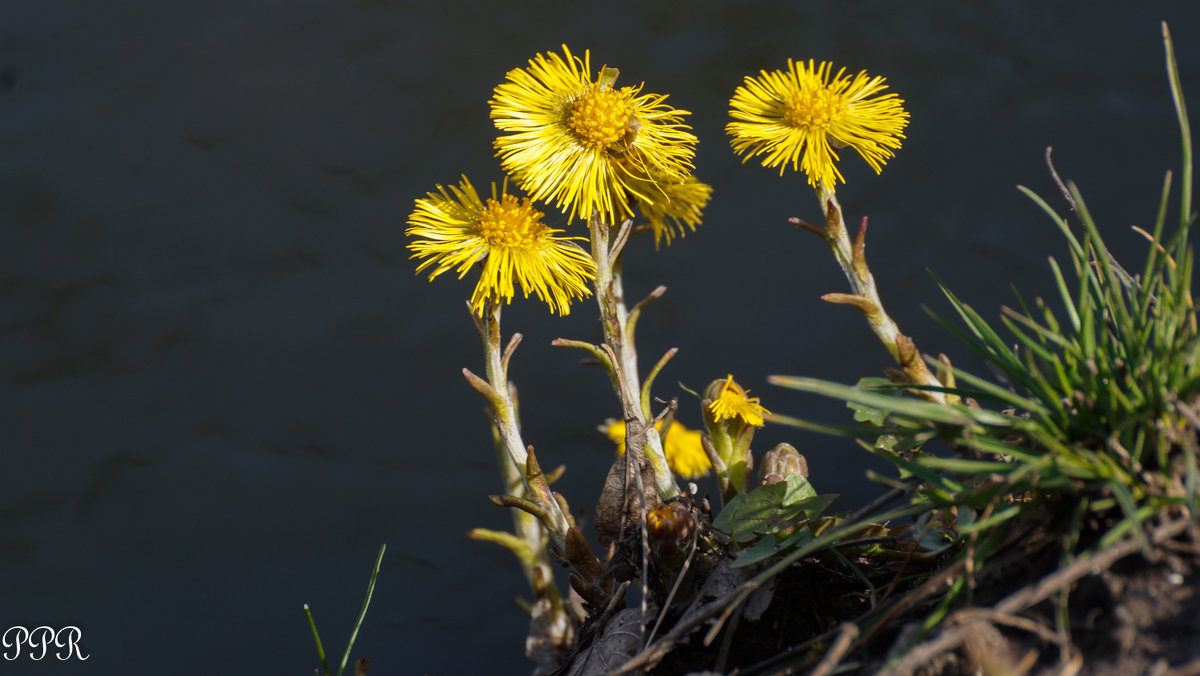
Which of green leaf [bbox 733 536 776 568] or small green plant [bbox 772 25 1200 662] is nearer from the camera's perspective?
small green plant [bbox 772 25 1200 662]

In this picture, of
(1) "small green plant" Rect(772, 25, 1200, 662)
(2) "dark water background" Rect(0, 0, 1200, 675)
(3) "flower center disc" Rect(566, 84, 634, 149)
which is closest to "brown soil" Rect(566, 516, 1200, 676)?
(1) "small green plant" Rect(772, 25, 1200, 662)

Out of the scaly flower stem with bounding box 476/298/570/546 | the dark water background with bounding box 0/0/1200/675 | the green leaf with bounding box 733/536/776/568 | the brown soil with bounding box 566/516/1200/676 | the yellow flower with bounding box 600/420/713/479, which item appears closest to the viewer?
the brown soil with bounding box 566/516/1200/676

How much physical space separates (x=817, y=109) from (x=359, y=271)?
952mm

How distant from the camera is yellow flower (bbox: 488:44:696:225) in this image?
2.58 feet

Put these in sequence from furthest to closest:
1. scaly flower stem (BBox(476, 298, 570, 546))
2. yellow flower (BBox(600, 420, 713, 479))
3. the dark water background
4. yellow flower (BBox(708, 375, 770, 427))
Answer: the dark water background → yellow flower (BBox(600, 420, 713, 479)) → yellow flower (BBox(708, 375, 770, 427)) → scaly flower stem (BBox(476, 298, 570, 546))

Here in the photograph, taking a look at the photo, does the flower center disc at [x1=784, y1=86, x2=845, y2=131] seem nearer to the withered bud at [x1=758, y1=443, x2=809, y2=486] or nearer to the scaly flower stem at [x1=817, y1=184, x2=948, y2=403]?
the scaly flower stem at [x1=817, y1=184, x2=948, y2=403]

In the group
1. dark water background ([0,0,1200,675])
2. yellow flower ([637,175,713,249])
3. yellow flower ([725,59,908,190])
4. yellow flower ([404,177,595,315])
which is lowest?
dark water background ([0,0,1200,675])

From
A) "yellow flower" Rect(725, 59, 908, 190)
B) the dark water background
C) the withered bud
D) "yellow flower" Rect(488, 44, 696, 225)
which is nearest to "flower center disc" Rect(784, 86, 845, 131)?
"yellow flower" Rect(725, 59, 908, 190)

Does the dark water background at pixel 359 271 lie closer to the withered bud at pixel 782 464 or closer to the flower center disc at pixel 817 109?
the withered bud at pixel 782 464

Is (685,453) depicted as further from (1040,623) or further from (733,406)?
(1040,623)

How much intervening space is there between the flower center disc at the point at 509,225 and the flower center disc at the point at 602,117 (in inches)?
3.4

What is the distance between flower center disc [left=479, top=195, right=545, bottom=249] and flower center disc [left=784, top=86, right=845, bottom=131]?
0.27 meters

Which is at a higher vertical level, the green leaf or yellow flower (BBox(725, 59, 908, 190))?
yellow flower (BBox(725, 59, 908, 190))

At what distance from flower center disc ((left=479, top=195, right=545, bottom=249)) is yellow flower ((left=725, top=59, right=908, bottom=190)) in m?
0.21
